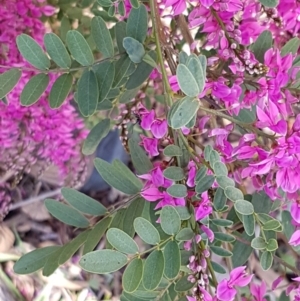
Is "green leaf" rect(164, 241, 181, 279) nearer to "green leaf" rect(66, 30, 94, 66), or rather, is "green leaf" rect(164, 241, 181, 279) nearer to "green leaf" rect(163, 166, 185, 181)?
"green leaf" rect(163, 166, 185, 181)

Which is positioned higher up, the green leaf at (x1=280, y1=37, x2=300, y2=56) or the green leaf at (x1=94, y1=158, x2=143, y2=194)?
the green leaf at (x1=280, y1=37, x2=300, y2=56)

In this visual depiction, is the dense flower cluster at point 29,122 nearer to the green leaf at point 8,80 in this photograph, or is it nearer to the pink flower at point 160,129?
the green leaf at point 8,80

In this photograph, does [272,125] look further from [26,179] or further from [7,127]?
[26,179]

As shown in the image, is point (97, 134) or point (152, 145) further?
point (97, 134)

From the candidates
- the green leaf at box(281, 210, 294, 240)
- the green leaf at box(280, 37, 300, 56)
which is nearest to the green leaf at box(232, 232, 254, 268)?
the green leaf at box(281, 210, 294, 240)

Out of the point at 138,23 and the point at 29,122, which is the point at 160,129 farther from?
the point at 29,122

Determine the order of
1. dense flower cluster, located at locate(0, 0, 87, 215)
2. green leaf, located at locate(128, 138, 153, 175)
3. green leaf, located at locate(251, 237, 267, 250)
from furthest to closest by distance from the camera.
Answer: dense flower cluster, located at locate(0, 0, 87, 215) < green leaf, located at locate(128, 138, 153, 175) < green leaf, located at locate(251, 237, 267, 250)

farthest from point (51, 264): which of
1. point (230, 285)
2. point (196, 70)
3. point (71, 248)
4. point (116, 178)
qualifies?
point (196, 70)
